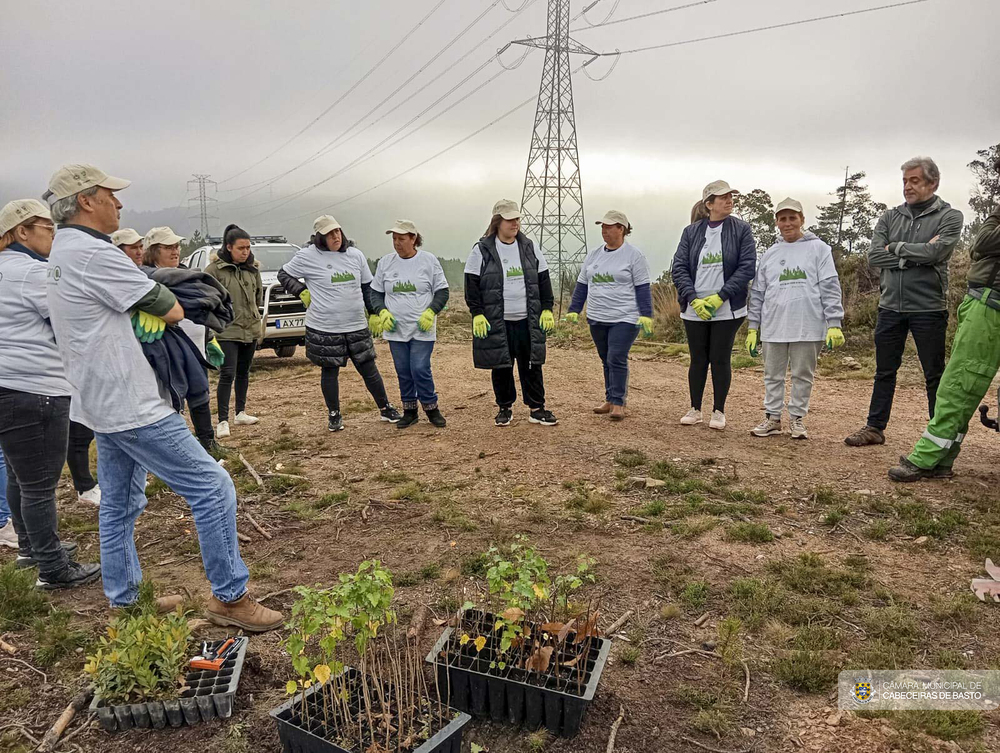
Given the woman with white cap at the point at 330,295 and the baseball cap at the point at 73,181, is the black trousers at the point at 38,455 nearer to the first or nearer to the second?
the baseball cap at the point at 73,181

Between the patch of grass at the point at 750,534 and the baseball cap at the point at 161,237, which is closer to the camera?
the patch of grass at the point at 750,534

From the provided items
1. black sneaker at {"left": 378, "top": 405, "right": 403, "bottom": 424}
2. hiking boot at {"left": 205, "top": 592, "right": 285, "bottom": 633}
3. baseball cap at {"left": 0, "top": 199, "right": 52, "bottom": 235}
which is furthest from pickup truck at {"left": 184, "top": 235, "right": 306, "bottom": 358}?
hiking boot at {"left": 205, "top": 592, "right": 285, "bottom": 633}

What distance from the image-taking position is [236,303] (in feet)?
20.2

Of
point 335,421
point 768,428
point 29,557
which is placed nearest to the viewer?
point 29,557

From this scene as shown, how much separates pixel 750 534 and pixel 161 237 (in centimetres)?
463

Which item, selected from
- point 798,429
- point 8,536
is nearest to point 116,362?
point 8,536

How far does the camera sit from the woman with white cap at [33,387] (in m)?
3.21

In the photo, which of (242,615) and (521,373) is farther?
(521,373)

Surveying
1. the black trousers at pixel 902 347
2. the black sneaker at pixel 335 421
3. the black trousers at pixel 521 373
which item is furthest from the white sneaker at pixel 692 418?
the black sneaker at pixel 335 421

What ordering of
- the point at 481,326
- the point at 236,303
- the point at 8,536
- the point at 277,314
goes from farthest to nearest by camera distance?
the point at 277,314, the point at 236,303, the point at 481,326, the point at 8,536

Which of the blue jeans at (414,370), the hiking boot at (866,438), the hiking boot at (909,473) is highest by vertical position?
the blue jeans at (414,370)

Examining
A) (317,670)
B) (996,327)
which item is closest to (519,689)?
(317,670)

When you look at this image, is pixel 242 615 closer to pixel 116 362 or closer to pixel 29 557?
pixel 116 362

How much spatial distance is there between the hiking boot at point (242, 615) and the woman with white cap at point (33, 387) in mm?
1027
